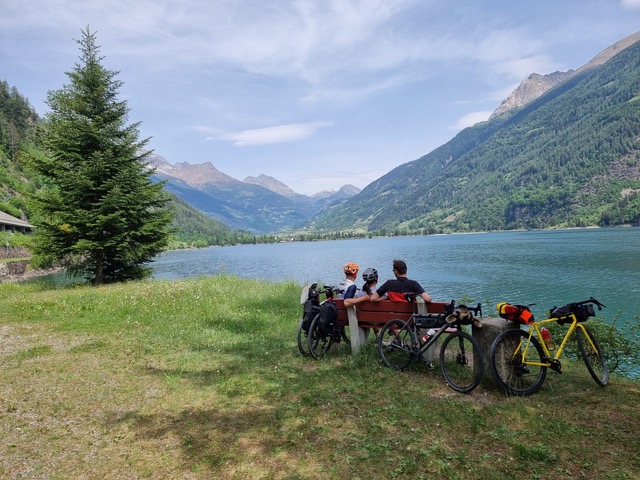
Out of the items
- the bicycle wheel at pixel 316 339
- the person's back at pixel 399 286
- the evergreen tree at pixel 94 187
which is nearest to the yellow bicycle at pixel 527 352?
the person's back at pixel 399 286

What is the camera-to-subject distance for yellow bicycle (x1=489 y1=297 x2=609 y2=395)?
261 inches

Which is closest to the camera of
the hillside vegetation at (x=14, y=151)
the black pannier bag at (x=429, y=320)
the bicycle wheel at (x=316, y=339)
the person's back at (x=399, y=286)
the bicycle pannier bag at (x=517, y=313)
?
the bicycle pannier bag at (x=517, y=313)

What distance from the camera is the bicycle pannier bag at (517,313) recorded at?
21.5 ft

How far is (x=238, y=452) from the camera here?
5.12 meters

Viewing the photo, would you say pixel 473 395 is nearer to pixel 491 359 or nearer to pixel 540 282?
pixel 491 359

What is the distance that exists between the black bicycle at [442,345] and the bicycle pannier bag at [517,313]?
1.69 ft

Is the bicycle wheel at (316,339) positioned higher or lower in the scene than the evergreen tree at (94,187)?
lower

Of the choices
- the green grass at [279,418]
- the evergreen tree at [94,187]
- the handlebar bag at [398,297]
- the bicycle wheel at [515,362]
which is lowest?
the green grass at [279,418]

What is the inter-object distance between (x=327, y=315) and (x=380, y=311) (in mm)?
1288

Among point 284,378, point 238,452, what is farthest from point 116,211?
point 238,452

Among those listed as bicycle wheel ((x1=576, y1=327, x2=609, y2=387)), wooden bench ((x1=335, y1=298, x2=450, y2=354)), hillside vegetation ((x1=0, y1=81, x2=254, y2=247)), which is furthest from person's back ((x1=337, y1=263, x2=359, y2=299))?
hillside vegetation ((x1=0, y1=81, x2=254, y2=247))

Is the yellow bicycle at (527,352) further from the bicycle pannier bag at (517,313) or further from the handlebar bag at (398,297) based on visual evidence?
the handlebar bag at (398,297)

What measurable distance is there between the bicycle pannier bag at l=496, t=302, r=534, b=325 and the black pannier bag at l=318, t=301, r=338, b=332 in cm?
379

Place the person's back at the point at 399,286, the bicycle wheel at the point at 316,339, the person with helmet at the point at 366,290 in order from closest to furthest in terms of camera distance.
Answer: the person's back at the point at 399,286 < the person with helmet at the point at 366,290 < the bicycle wheel at the point at 316,339
